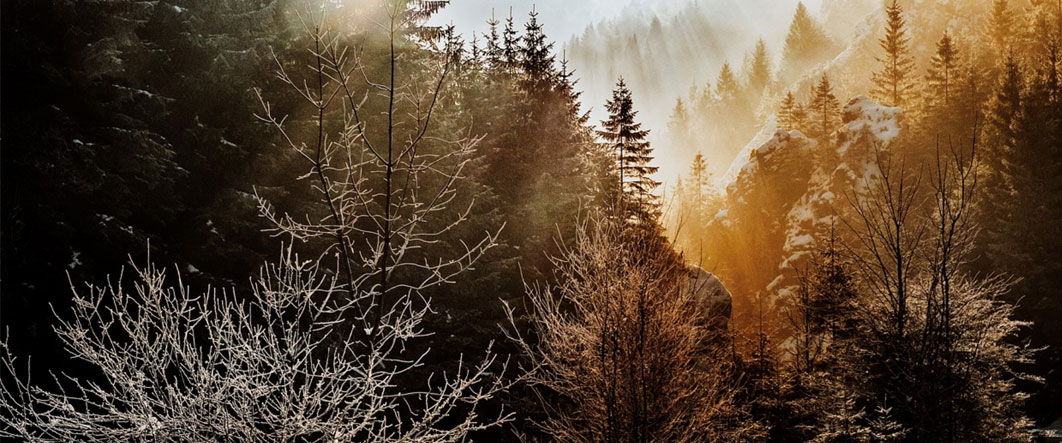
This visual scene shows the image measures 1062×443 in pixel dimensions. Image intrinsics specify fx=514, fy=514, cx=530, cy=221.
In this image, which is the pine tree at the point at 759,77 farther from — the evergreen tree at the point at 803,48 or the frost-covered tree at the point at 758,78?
the evergreen tree at the point at 803,48

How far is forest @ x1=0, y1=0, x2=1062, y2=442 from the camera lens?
13.8 ft

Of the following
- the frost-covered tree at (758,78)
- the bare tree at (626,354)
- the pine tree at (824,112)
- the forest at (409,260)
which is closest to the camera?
the forest at (409,260)

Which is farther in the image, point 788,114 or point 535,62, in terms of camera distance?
point 788,114

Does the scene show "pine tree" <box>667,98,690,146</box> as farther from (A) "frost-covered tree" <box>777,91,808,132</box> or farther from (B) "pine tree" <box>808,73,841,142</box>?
(B) "pine tree" <box>808,73,841,142</box>

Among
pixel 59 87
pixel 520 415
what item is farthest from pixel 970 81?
pixel 59 87

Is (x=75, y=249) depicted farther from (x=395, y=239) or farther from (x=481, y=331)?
(x=481, y=331)

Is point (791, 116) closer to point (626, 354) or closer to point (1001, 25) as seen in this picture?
point (1001, 25)

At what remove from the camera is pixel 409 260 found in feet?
50.2

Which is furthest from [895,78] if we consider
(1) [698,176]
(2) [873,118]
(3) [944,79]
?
(1) [698,176]

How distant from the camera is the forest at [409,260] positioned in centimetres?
420

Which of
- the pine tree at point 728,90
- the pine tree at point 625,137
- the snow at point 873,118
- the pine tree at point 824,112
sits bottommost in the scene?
the pine tree at point 625,137

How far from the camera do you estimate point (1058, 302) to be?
2459cm

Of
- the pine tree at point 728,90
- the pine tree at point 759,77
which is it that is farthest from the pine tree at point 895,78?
the pine tree at point 759,77

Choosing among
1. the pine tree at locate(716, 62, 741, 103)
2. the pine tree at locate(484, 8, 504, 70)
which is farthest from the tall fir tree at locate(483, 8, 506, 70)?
the pine tree at locate(716, 62, 741, 103)
